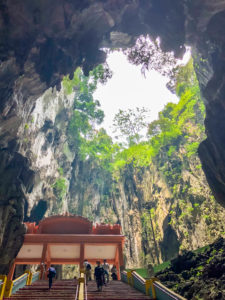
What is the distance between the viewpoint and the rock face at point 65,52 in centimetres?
1206

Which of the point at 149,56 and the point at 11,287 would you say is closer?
the point at 11,287

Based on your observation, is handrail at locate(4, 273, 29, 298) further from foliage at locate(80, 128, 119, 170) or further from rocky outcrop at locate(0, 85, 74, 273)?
foliage at locate(80, 128, 119, 170)

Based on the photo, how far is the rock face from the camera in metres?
12.1

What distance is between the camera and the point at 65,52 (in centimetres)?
1562

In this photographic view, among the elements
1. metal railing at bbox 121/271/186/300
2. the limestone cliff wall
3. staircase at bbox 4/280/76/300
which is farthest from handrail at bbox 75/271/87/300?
the limestone cliff wall

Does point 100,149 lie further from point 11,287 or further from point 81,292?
point 81,292

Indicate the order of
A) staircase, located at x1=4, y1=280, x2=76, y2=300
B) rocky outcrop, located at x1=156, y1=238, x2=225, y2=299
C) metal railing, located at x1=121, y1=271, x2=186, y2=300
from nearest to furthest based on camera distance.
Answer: metal railing, located at x1=121, y1=271, x2=186, y2=300
staircase, located at x1=4, y1=280, x2=76, y2=300
rocky outcrop, located at x1=156, y1=238, x2=225, y2=299

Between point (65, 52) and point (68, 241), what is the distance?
13755 mm

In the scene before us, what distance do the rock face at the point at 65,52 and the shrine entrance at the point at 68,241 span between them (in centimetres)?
114

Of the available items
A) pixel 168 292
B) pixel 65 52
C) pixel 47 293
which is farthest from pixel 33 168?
pixel 168 292

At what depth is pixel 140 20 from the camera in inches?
667

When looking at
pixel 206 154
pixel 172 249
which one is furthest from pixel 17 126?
pixel 172 249

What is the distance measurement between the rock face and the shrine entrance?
114 centimetres

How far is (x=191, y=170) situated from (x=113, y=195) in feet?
39.3
